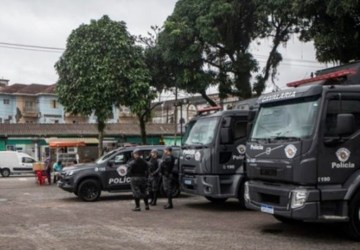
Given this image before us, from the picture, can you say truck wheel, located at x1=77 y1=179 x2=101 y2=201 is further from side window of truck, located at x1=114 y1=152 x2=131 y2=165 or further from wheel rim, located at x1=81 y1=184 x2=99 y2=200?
side window of truck, located at x1=114 y1=152 x2=131 y2=165

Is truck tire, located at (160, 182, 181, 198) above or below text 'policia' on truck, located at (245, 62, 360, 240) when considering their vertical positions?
below

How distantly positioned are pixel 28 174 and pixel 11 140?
11697mm

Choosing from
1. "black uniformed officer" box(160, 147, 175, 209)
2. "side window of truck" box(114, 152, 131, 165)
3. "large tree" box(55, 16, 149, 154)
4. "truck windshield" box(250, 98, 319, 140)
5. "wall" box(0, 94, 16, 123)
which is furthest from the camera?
"wall" box(0, 94, 16, 123)

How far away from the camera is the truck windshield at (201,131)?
14.5 meters

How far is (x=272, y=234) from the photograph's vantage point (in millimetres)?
10531

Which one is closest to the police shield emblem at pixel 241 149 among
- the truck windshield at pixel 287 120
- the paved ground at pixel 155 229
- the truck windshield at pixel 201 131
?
the truck windshield at pixel 201 131

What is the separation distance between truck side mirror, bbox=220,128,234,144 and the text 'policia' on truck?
4.04m

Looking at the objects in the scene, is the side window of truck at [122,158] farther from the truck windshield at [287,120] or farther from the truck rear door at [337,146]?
the truck rear door at [337,146]

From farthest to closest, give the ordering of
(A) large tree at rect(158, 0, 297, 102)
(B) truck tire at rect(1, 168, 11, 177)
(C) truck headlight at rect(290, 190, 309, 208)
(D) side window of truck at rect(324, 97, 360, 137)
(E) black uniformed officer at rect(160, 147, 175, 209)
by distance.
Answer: (B) truck tire at rect(1, 168, 11, 177) → (A) large tree at rect(158, 0, 297, 102) → (E) black uniformed officer at rect(160, 147, 175, 209) → (D) side window of truck at rect(324, 97, 360, 137) → (C) truck headlight at rect(290, 190, 309, 208)

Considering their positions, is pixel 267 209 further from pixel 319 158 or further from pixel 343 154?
pixel 343 154

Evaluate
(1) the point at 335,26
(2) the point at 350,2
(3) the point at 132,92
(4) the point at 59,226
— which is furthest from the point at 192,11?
(4) the point at 59,226

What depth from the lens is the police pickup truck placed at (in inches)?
691

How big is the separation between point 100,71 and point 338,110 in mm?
18658

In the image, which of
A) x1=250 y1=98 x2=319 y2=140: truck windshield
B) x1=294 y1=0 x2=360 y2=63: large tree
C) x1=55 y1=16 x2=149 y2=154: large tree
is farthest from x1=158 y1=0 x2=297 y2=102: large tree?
x1=250 y1=98 x2=319 y2=140: truck windshield
